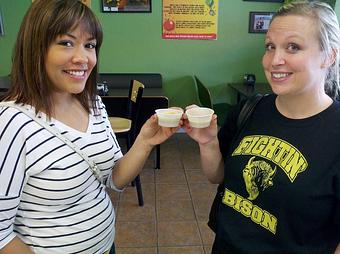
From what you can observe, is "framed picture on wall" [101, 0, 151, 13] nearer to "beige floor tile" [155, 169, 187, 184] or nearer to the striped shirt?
"beige floor tile" [155, 169, 187, 184]

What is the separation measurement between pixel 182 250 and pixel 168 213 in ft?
1.49

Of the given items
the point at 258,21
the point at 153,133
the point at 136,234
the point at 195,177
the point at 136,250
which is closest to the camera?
the point at 153,133

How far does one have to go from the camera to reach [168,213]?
8.44 ft

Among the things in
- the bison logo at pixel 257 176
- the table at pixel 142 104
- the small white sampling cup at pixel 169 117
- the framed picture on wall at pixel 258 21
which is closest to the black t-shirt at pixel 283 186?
the bison logo at pixel 257 176

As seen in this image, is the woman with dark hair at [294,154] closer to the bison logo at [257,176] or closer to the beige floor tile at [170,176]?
the bison logo at [257,176]

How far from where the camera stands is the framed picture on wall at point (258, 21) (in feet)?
13.0

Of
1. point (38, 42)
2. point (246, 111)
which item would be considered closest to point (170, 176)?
point (246, 111)

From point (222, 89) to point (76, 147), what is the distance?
3.53 metres

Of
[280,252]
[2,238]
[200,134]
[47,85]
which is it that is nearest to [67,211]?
[2,238]

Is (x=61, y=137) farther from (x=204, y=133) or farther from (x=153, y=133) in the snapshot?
(x=204, y=133)

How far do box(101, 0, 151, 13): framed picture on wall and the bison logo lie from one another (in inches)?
132

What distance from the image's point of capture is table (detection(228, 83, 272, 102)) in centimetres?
365

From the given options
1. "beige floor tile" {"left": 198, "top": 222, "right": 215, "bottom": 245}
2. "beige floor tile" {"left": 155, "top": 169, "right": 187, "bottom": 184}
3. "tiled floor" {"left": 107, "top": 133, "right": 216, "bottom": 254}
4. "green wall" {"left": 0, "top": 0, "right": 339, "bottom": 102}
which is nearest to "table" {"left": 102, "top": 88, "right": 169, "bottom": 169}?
"beige floor tile" {"left": 155, "top": 169, "right": 187, "bottom": 184}

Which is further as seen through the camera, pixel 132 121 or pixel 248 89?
pixel 248 89
